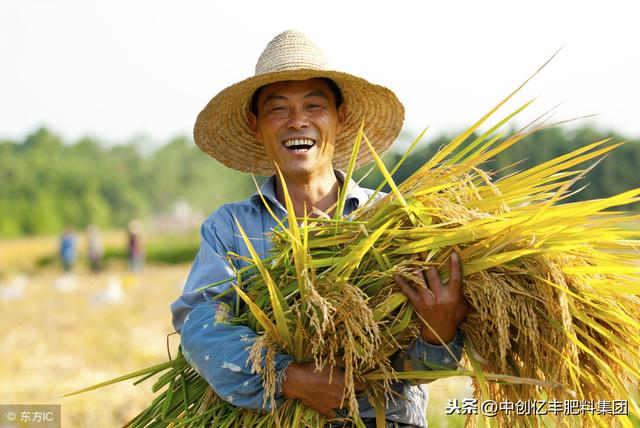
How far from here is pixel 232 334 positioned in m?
1.92

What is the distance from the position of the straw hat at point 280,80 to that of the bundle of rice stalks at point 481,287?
0.57 m

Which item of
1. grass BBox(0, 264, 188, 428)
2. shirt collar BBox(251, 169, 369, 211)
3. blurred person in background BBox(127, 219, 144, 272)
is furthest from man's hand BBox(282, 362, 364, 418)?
blurred person in background BBox(127, 219, 144, 272)

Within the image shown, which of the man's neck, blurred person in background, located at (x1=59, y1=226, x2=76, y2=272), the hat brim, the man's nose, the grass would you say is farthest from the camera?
blurred person in background, located at (x1=59, y1=226, x2=76, y2=272)

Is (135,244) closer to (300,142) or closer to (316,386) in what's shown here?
(300,142)

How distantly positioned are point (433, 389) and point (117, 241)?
34667mm

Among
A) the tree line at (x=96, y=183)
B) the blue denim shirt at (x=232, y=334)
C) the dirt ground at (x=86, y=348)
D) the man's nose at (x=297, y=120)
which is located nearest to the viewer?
the blue denim shirt at (x=232, y=334)

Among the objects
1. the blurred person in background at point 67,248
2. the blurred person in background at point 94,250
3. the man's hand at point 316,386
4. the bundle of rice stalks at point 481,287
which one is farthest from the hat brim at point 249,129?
the blurred person in background at point 94,250

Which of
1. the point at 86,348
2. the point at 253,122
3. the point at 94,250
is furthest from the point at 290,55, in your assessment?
the point at 94,250

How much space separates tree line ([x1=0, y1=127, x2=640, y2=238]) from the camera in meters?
56.0

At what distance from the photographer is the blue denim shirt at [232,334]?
189cm

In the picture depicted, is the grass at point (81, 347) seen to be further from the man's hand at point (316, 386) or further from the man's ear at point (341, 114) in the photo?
the man's hand at point (316, 386)

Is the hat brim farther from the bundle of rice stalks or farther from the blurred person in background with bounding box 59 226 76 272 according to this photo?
the blurred person in background with bounding box 59 226 76 272

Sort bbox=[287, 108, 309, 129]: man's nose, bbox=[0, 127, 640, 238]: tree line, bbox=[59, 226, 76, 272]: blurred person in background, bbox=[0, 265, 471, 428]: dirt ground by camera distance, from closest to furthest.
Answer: bbox=[287, 108, 309, 129]: man's nose < bbox=[0, 265, 471, 428]: dirt ground < bbox=[59, 226, 76, 272]: blurred person in background < bbox=[0, 127, 640, 238]: tree line

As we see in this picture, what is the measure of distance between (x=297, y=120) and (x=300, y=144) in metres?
0.07
